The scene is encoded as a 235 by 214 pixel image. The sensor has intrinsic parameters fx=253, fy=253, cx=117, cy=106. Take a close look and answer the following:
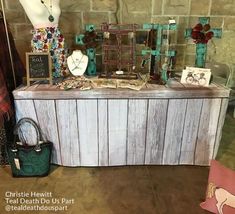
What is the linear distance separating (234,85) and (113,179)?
1926 mm

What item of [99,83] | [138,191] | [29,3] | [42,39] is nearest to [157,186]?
[138,191]

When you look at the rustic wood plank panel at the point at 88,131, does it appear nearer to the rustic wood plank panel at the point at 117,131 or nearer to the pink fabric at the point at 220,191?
the rustic wood plank panel at the point at 117,131

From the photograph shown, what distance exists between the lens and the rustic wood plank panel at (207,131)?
5.99 feet

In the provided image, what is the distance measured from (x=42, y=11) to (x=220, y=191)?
5.52ft

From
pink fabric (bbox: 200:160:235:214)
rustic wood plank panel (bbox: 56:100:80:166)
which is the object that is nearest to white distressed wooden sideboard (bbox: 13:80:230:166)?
rustic wood plank panel (bbox: 56:100:80:166)

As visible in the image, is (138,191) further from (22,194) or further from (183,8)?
(183,8)

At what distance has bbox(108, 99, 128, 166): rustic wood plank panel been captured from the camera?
179 centimetres

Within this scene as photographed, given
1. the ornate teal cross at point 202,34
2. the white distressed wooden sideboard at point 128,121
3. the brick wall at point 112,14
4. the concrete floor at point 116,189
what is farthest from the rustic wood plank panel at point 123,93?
the brick wall at point 112,14

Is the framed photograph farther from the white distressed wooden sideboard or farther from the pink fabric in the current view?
the pink fabric

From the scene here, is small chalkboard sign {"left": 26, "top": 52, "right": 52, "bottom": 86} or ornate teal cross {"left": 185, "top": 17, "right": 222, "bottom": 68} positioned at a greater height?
ornate teal cross {"left": 185, "top": 17, "right": 222, "bottom": 68}

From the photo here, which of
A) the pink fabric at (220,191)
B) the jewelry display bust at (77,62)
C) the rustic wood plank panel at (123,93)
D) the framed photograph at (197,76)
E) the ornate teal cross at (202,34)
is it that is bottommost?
the pink fabric at (220,191)

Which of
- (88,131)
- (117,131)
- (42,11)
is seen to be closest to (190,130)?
(117,131)

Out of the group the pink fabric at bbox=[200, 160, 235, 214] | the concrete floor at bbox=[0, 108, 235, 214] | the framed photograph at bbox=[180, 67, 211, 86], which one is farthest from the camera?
the framed photograph at bbox=[180, 67, 211, 86]

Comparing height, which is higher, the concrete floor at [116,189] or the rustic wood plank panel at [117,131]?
the rustic wood plank panel at [117,131]
